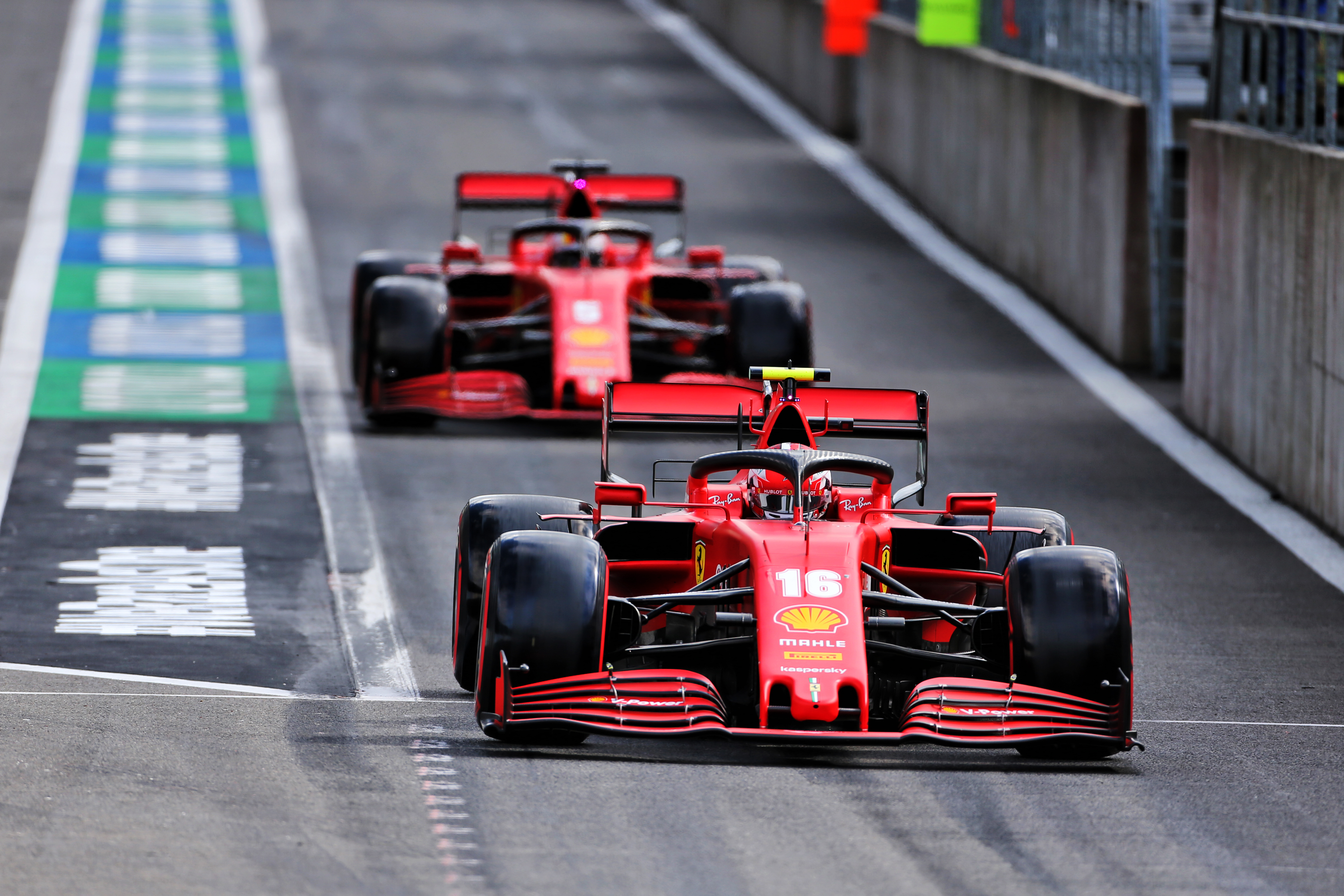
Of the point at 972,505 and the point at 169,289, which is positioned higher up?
the point at 972,505

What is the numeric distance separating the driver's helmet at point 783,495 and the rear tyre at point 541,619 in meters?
1.07

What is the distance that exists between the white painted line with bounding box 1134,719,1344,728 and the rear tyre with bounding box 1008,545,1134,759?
1.26m

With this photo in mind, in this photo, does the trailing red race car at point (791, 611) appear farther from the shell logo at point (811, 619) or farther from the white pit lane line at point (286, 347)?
the white pit lane line at point (286, 347)

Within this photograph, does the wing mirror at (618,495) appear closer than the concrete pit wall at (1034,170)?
Yes

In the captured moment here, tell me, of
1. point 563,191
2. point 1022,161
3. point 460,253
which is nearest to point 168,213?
point 1022,161

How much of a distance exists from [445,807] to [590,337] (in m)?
10.7

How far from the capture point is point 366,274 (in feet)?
70.7

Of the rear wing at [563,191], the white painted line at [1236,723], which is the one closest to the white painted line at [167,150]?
the rear wing at [563,191]

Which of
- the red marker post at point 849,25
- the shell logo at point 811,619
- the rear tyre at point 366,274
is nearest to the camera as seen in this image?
the shell logo at point 811,619

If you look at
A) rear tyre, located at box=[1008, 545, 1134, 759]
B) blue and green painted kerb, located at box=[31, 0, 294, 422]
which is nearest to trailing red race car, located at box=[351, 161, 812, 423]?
blue and green painted kerb, located at box=[31, 0, 294, 422]

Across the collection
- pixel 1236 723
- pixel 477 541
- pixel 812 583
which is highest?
pixel 812 583

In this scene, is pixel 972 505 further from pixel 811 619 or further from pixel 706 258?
pixel 706 258

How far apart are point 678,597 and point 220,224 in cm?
2157

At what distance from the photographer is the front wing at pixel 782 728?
10000 millimetres
